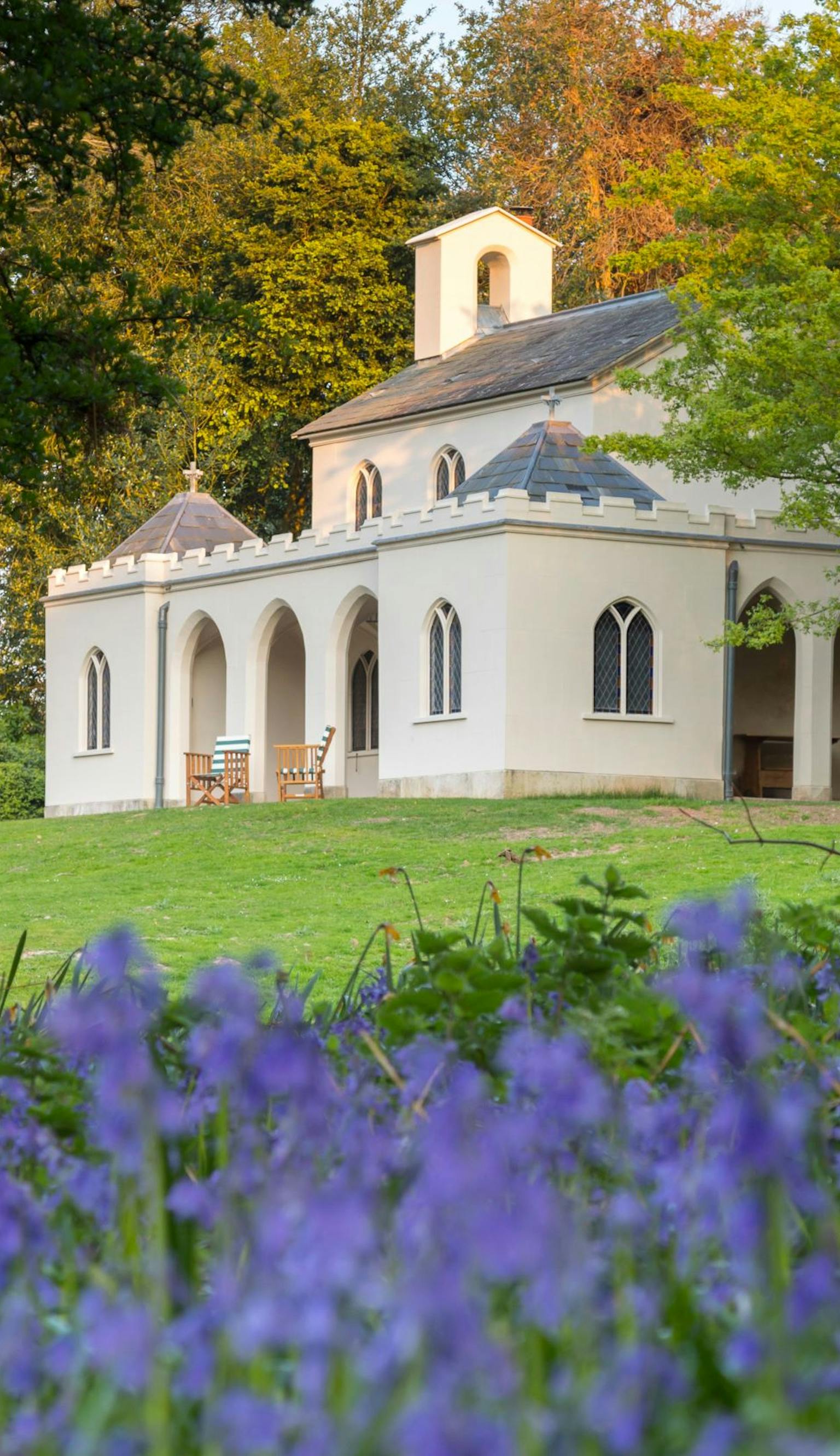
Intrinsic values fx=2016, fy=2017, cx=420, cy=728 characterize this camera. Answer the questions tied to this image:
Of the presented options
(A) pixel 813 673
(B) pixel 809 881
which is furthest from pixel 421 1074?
(A) pixel 813 673

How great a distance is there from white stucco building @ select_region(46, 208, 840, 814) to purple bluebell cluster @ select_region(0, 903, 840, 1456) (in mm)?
26316

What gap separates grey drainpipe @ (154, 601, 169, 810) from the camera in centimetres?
3572

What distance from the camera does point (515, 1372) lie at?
5.06 ft

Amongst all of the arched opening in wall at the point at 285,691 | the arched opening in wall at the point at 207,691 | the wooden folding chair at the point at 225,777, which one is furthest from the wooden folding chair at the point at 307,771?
the arched opening in wall at the point at 207,691

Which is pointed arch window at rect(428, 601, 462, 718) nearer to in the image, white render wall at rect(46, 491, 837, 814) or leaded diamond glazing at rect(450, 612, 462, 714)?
leaded diamond glazing at rect(450, 612, 462, 714)

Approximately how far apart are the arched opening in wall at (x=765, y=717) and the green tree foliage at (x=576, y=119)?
15548 millimetres

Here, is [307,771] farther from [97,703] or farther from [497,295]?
[497,295]

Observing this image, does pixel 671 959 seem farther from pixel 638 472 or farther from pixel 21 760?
pixel 21 760

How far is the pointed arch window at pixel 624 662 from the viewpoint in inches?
1181

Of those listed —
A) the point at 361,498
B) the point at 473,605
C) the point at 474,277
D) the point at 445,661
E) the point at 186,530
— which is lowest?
the point at 445,661

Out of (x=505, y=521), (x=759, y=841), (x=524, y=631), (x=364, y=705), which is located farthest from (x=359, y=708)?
(x=759, y=841)

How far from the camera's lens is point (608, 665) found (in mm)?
30094

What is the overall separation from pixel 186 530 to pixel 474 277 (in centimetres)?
825

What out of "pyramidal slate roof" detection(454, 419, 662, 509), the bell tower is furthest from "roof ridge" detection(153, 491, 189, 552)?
"pyramidal slate roof" detection(454, 419, 662, 509)
